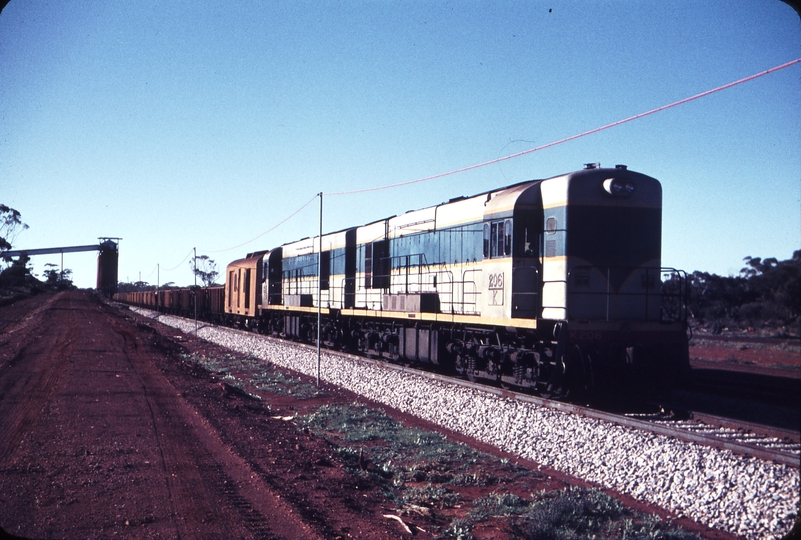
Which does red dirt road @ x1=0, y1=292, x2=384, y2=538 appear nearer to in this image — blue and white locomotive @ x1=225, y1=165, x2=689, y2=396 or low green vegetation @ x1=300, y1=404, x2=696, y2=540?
low green vegetation @ x1=300, y1=404, x2=696, y2=540

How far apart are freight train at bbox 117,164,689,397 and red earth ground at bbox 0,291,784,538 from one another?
110 inches

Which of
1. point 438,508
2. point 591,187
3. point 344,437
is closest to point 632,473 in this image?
point 438,508

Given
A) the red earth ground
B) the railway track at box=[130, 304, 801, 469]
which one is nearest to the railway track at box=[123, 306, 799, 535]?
the railway track at box=[130, 304, 801, 469]

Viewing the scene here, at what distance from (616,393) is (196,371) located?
47.7 feet

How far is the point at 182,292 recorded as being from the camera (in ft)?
200

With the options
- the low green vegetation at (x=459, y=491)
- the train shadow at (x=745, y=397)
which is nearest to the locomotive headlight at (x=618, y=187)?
the train shadow at (x=745, y=397)

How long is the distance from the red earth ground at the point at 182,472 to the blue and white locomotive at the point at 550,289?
9.04 ft

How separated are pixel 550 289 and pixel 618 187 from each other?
8.20ft

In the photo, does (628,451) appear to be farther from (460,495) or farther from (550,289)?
(550,289)

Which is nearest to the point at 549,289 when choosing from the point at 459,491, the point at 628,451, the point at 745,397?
the point at 745,397

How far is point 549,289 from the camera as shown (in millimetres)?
12953

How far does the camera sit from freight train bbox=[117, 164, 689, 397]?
1188 centimetres

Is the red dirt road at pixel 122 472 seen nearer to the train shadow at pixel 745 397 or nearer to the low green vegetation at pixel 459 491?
the low green vegetation at pixel 459 491

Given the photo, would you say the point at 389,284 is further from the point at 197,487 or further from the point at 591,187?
the point at 197,487
